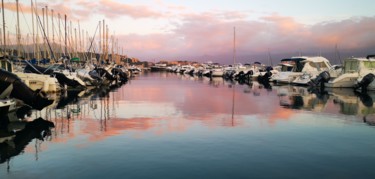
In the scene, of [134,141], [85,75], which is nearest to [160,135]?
[134,141]

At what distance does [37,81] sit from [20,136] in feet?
54.3

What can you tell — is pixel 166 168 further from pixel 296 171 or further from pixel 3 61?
pixel 3 61

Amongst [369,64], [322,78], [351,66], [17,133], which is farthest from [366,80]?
[17,133]

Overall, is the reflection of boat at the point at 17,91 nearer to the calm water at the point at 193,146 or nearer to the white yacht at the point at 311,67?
the calm water at the point at 193,146

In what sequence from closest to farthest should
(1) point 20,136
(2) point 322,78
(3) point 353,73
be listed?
(1) point 20,136 → (3) point 353,73 → (2) point 322,78

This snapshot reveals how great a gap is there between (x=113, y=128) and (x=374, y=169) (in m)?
9.73

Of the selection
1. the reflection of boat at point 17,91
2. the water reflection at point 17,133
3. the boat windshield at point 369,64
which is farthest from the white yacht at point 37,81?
the boat windshield at point 369,64

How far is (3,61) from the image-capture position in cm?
2439

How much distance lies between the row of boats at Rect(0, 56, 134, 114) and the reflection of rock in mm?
2399

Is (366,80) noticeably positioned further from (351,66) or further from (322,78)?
(322,78)

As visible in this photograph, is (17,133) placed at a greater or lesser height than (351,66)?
lesser

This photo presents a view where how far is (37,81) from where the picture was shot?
27516 mm

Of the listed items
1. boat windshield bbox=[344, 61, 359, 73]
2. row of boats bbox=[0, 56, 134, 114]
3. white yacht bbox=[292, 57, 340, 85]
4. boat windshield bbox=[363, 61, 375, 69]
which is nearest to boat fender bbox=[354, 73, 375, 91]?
boat windshield bbox=[363, 61, 375, 69]

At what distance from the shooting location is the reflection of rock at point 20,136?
1025 cm
